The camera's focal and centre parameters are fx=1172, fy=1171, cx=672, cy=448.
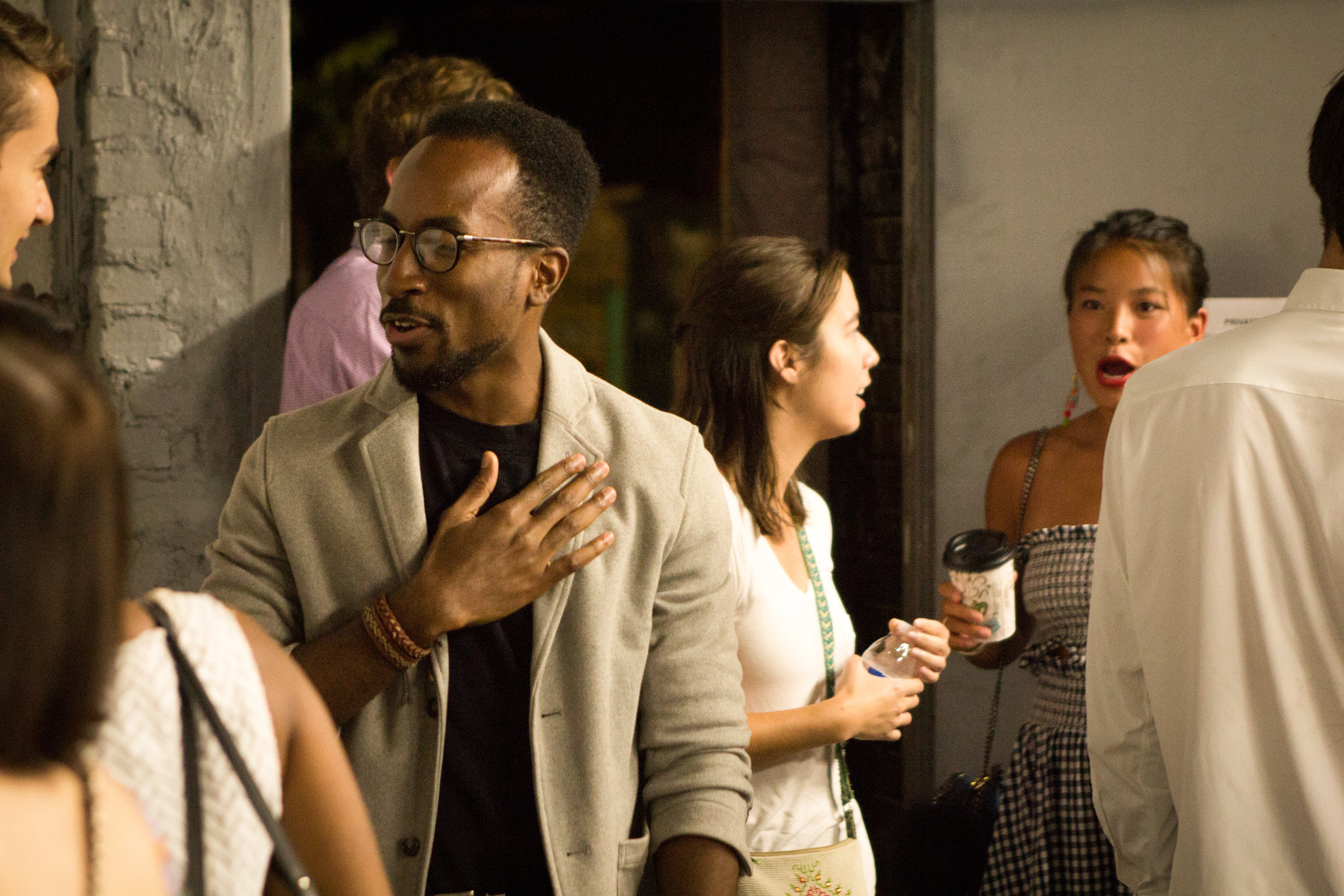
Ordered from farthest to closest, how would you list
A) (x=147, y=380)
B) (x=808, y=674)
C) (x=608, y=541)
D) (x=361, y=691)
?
1. (x=147, y=380)
2. (x=808, y=674)
3. (x=608, y=541)
4. (x=361, y=691)

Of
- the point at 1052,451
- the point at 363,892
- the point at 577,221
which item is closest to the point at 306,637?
the point at 363,892

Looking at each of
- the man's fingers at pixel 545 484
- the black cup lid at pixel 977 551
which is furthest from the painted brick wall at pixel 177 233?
the black cup lid at pixel 977 551

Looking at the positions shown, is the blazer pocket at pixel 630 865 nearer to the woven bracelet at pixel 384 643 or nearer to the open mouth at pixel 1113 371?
the woven bracelet at pixel 384 643

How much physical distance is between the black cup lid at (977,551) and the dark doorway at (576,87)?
5.81 ft

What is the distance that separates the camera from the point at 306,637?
62.3 inches

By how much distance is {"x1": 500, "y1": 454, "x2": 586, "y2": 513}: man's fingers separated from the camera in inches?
62.5

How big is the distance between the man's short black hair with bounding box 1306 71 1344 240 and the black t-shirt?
4.05ft

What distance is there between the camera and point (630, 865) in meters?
1.64

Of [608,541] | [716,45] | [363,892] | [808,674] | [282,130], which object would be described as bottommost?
[808,674]

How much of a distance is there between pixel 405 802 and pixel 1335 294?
1406 mm

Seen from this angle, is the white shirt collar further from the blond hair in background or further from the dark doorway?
the dark doorway

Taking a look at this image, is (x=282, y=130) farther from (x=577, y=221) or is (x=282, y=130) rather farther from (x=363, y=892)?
(x=363, y=892)

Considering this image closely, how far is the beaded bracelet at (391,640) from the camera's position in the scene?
1.49 m

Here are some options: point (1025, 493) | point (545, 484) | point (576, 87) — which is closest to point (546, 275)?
point (545, 484)
